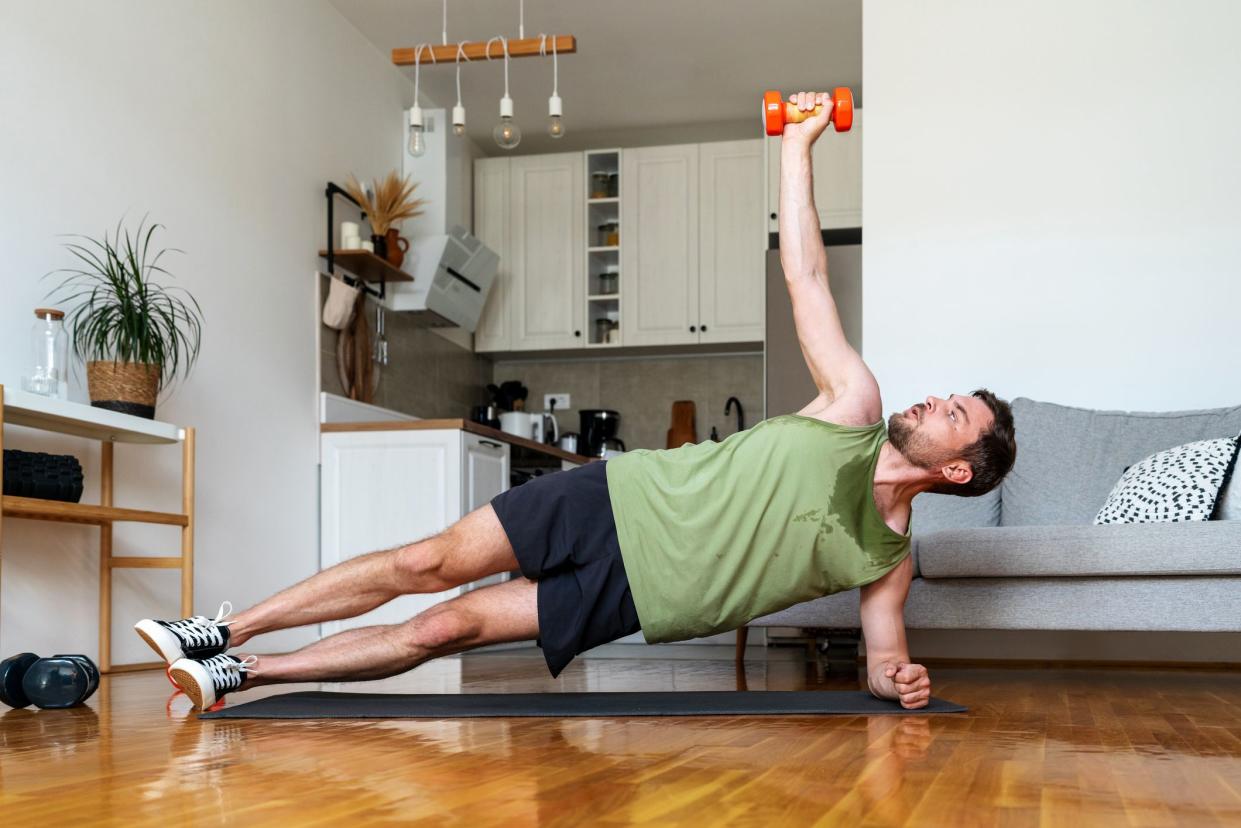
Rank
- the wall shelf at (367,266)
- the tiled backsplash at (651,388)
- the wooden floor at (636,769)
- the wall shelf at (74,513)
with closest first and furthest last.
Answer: the wooden floor at (636,769)
the wall shelf at (74,513)
the wall shelf at (367,266)
the tiled backsplash at (651,388)

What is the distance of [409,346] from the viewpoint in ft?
21.8

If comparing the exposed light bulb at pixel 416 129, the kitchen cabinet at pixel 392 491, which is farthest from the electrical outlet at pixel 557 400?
the exposed light bulb at pixel 416 129

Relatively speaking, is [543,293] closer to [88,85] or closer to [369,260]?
[369,260]

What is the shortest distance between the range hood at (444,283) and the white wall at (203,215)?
506 mm

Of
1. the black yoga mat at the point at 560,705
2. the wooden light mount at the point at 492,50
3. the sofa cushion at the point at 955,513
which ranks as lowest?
the black yoga mat at the point at 560,705

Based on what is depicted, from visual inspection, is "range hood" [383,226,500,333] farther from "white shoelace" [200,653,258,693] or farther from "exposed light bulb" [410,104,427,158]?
"white shoelace" [200,653,258,693]

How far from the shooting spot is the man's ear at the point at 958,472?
2.44 m

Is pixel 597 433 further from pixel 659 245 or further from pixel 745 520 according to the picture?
pixel 745 520

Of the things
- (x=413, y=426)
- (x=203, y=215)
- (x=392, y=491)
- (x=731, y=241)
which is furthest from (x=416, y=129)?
(x=731, y=241)

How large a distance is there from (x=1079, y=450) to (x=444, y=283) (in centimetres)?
366

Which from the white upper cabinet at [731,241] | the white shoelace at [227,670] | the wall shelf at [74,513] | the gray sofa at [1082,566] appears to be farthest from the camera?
the white upper cabinet at [731,241]

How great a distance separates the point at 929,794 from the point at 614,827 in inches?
17.4

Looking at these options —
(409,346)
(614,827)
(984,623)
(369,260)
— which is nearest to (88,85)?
(369,260)

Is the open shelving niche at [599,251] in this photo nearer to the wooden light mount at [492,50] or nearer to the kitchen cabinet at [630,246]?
the kitchen cabinet at [630,246]
